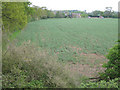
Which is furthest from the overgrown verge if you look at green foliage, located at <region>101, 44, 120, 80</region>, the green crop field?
green foliage, located at <region>101, 44, 120, 80</region>

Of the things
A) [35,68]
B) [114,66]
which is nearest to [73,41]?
[114,66]

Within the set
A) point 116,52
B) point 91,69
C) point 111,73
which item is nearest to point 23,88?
point 111,73

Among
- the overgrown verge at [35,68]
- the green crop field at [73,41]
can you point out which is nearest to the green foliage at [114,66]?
the overgrown verge at [35,68]

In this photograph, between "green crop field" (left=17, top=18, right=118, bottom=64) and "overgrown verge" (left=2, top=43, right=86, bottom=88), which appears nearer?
"overgrown verge" (left=2, top=43, right=86, bottom=88)

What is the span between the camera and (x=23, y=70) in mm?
3508

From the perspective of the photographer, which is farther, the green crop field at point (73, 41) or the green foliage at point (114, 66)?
the green crop field at point (73, 41)

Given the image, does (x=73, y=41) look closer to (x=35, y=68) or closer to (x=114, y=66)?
(x=114, y=66)

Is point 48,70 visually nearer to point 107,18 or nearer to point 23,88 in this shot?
point 23,88

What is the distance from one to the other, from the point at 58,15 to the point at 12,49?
60920 millimetres

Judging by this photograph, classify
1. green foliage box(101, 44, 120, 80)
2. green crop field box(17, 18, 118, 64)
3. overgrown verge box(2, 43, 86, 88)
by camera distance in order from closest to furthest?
overgrown verge box(2, 43, 86, 88) → green foliage box(101, 44, 120, 80) → green crop field box(17, 18, 118, 64)

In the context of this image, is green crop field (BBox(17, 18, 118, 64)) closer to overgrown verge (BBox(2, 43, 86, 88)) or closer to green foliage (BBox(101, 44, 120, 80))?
overgrown verge (BBox(2, 43, 86, 88))

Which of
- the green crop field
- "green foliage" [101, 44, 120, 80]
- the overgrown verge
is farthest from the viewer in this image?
the green crop field

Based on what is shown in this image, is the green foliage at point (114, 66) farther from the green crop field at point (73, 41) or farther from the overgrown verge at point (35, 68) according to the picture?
the green crop field at point (73, 41)

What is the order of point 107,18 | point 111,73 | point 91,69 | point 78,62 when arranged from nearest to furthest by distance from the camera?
point 111,73 → point 91,69 → point 78,62 → point 107,18
